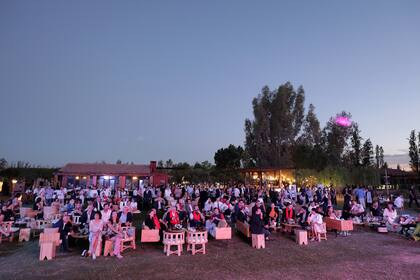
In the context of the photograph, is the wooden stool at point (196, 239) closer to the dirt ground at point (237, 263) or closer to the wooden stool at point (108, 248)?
the dirt ground at point (237, 263)

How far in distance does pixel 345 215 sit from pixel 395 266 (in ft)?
21.3

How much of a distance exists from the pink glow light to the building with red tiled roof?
25.7 meters

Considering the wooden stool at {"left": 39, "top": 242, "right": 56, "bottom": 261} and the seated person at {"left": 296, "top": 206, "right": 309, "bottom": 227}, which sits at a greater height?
the seated person at {"left": 296, "top": 206, "right": 309, "bottom": 227}

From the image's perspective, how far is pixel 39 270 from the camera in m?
7.04

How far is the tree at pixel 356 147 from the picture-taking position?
1858 inches

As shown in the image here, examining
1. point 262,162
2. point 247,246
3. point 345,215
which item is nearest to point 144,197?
point 247,246

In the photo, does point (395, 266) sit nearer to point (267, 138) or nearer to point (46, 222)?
point (46, 222)

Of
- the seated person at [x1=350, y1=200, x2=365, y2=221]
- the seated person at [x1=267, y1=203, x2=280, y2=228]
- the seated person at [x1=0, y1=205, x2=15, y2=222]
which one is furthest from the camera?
the seated person at [x1=350, y1=200, x2=365, y2=221]

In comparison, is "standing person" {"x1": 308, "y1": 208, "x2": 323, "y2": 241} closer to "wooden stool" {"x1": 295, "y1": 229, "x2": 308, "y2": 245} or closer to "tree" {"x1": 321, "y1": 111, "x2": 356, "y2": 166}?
"wooden stool" {"x1": 295, "y1": 229, "x2": 308, "y2": 245}

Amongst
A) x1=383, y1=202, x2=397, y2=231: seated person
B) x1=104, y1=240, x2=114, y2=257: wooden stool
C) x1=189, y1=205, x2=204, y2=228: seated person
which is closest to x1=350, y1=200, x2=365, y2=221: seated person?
x1=383, y1=202, x2=397, y2=231: seated person

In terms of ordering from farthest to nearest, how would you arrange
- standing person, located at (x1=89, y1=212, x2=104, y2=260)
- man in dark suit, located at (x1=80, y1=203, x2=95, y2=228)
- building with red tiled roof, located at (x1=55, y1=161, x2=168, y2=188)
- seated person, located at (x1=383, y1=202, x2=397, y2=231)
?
building with red tiled roof, located at (x1=55, y1=161, x2=168, y2=188) → seated person, located at (x1=383, y1=202, x2=397, y2=231) → man in dark suit, located at (x1=80, y1=203, x2=95, y2=228) → standing person, located at (x1=89, y1=212, x2=104, y2=260)

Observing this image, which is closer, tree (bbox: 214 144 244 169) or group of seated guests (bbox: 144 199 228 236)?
group of seated guests (bbox: 144 199 228 236)

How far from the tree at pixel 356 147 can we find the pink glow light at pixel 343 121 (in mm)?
3883

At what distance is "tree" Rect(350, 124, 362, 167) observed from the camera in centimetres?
4719
